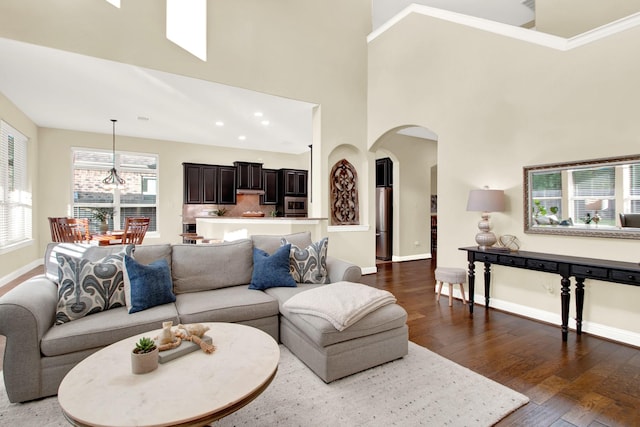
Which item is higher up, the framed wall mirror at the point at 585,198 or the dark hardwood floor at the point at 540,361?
the framed wall mirror at the point at 585,198

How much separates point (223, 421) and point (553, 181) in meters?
3.75

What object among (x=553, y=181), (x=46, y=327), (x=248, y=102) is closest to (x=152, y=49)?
(x=248, y=102)

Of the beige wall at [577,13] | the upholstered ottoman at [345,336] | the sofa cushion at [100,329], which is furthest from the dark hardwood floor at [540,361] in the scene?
the beige wall at [577,13]

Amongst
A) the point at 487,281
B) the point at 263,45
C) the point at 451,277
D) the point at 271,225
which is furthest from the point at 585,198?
the point at 263,45

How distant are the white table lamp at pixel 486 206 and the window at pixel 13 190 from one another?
6.89 m

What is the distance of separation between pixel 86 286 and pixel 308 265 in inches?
71.9

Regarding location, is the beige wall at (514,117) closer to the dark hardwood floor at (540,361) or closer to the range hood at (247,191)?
the dark hardwood floor at (540,361)

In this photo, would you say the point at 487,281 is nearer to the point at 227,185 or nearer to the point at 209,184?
the point at 227,185

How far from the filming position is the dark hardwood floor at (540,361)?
188 cm

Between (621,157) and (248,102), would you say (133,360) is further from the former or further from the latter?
(248,102)

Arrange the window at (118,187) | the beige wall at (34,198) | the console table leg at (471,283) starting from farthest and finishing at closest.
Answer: the window at (118,187) → the beige wall at (34,198) → the console table leg at (471,283)

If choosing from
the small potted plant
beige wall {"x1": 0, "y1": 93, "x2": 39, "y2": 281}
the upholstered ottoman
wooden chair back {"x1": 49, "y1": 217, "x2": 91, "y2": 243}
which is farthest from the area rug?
beige wall {"x1": 0, "y1": 93, "x2": 39, "y2": 281}

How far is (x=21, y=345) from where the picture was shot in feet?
6.09

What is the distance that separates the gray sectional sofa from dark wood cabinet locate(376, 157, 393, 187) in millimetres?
4744
